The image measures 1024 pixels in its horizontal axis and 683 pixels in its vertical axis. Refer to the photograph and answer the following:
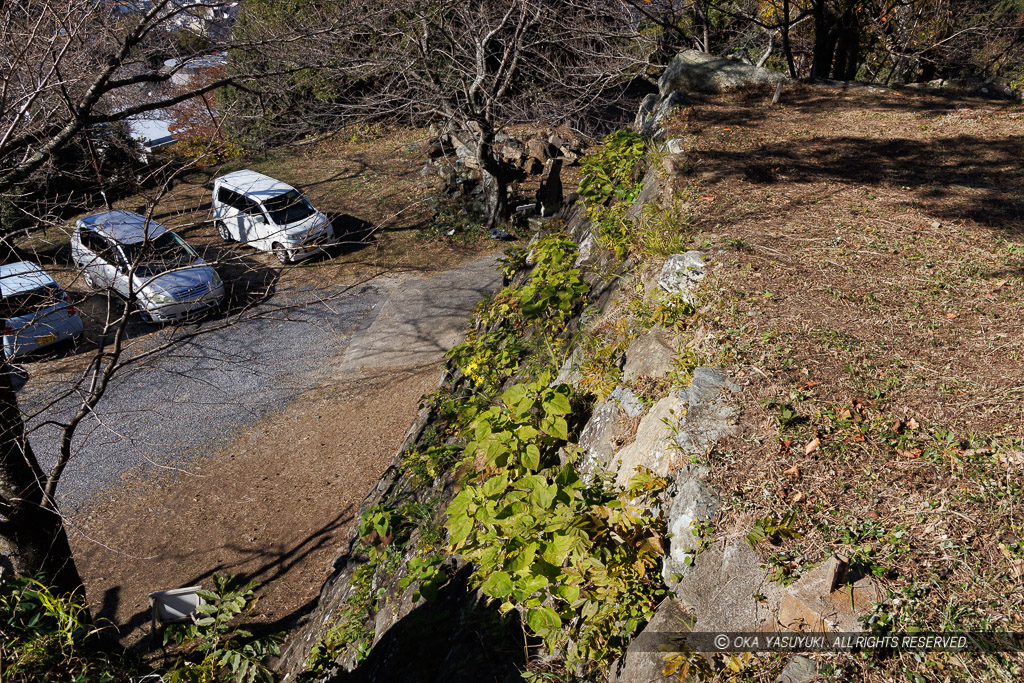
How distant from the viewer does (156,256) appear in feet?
32.8

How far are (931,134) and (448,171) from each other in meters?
11.2

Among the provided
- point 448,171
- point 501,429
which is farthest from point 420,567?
point 448,171

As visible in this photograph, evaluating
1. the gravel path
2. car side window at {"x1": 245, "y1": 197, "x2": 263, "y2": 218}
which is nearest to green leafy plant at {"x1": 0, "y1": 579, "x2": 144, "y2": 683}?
car side window at {"x1": 245, "y1": 197, "x2": 263, "y2": 218}

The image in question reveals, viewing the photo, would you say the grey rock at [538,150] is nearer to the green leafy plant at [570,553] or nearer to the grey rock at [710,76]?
the grey rock at [710,76]

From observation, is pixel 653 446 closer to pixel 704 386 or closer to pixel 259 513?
pixel 704 386

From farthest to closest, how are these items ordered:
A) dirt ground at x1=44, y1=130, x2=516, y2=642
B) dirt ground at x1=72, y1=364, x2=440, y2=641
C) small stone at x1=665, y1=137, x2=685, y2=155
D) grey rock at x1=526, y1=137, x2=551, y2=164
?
grey rock at x1=526, y1=137, x2=551, y2=164
small stone at x1=665, y1=137, x2=685, y2=155
dirt ground at x1=72, y1=364, x2=440, y2=641
dirt ground at x1=44, y1=130, x2=516, y2=642

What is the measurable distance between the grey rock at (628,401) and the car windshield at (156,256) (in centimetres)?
286

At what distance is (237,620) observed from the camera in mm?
6086

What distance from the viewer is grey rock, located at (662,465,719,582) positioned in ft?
9.94

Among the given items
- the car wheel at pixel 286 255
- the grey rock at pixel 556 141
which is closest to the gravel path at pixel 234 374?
the car wheel at pixel 286 255

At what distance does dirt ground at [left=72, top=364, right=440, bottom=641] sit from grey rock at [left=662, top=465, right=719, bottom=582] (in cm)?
449

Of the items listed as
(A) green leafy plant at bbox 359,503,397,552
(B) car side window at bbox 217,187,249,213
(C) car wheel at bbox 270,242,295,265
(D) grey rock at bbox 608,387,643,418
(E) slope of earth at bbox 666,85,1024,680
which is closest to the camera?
(E) slope of earth at bbox 666,85,1024,680

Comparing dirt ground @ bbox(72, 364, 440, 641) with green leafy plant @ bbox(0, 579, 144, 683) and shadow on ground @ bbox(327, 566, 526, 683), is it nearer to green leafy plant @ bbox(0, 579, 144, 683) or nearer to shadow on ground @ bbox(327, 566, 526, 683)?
green leafy plant @ bbox(0, 579, 144, 683)

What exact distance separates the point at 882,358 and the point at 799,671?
2121 mm
